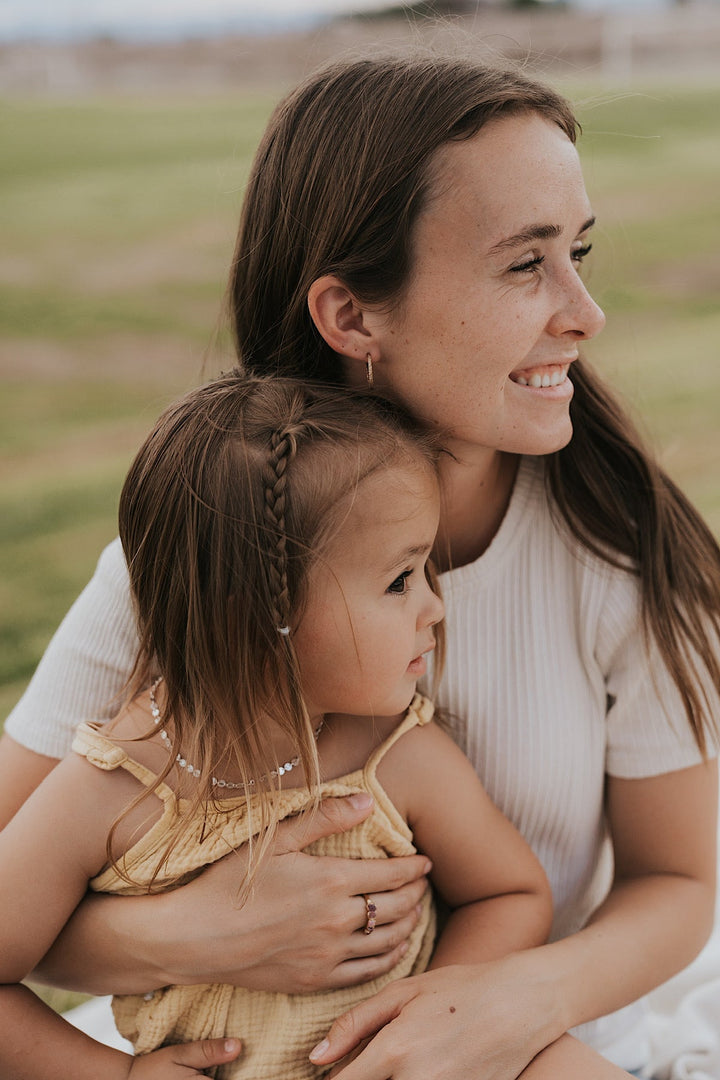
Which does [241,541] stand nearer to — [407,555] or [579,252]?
[407,555]

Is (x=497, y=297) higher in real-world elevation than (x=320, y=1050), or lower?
higher

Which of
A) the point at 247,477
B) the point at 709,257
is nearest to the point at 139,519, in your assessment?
the point at 247,477

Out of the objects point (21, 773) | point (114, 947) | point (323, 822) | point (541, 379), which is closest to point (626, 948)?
point (323, 822)

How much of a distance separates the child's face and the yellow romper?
0.15 meters

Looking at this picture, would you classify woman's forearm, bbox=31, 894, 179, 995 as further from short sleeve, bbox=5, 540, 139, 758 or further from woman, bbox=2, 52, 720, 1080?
short sleeve, bbox=5, 540, 139, 758

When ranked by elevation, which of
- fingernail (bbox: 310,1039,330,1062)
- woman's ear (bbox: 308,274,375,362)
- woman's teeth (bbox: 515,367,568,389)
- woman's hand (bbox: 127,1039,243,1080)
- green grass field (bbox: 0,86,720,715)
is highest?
woman's ear (bbox: 308,274,375,362)

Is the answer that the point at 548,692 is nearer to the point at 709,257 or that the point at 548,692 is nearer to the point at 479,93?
the point at 479,93

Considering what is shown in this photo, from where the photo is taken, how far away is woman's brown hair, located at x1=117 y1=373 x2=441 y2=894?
1.71m

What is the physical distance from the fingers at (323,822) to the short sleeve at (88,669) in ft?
1.36

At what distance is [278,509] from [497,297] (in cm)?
48

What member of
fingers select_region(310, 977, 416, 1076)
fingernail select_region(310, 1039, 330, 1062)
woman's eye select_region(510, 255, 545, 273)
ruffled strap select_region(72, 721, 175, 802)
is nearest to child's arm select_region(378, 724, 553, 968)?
fingers select_region(310, 977, 416, 1076)

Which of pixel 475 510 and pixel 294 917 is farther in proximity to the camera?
pixel 475 510

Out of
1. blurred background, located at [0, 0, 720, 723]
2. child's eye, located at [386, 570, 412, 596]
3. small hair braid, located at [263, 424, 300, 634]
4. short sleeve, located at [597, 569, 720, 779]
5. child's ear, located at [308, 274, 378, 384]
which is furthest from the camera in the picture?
blurred background, located at [0, 0, 720, 723]

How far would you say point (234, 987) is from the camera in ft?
6.10
